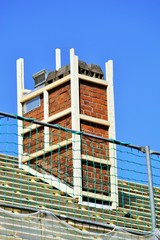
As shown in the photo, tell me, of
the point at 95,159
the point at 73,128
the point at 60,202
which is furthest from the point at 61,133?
the point at 60,202

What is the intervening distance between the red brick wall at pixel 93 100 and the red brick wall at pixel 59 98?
22cm

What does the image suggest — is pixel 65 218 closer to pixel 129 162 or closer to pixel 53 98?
pixel 129 162

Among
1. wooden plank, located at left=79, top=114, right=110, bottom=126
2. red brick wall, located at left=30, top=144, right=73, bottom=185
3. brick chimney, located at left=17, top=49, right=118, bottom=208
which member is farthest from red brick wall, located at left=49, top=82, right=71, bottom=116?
red brick wall, located at left=30, top=144, right=73, bottom=185

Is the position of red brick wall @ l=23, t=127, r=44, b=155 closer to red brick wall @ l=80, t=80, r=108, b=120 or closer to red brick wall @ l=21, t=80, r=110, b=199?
red brick wall @ l=21, t=80, r=110, b=199

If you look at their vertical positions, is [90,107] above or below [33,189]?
above

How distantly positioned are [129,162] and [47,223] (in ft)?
7.01

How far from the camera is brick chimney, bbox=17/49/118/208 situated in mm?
13984

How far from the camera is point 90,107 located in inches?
586

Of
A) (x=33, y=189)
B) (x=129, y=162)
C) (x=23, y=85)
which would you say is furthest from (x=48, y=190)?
(x=23, y=85)

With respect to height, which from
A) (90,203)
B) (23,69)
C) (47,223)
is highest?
(23,69)

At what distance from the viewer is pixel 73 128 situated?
46.8 feet

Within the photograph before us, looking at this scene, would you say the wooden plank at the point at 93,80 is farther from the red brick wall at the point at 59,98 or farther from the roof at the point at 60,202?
the roof at the point at 60,202

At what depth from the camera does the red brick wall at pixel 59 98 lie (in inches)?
582

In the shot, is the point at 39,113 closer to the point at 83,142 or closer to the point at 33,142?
the point at 33,142
